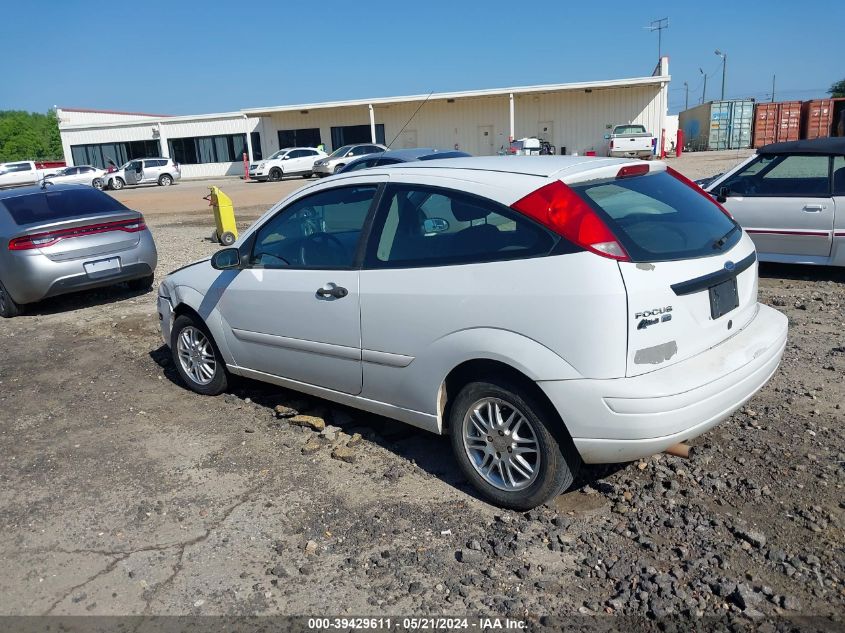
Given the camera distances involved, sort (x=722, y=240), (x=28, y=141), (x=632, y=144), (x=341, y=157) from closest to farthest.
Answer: (x=722, y=240) → (x=632, y=144) → (x=341, y=157) → (x=28, y=141)

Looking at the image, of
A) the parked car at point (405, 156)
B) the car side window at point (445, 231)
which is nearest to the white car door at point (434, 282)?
the car side window at point (445, 231)

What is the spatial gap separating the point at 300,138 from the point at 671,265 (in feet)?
146

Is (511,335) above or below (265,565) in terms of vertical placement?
above

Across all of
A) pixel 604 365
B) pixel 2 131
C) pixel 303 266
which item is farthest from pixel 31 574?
pixel 2 131

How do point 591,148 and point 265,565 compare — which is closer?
point 265,565

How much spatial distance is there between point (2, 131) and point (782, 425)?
115 m

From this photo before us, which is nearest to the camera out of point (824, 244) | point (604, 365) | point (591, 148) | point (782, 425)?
point (604, 365)

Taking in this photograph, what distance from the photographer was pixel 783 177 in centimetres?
779

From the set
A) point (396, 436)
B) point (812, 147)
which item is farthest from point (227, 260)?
point (812, 147)

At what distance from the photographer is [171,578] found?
315cm

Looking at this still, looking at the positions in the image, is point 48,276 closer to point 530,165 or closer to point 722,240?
point 530,165

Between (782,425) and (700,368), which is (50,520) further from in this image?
(782,425)

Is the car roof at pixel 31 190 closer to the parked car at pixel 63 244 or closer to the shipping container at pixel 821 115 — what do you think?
the parked car at pixel 63 244

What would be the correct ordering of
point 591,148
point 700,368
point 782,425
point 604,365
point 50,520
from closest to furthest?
1. point 604,365
2. point 700,368
3. point 50,520
4. point 782,425
5. point 591,148
